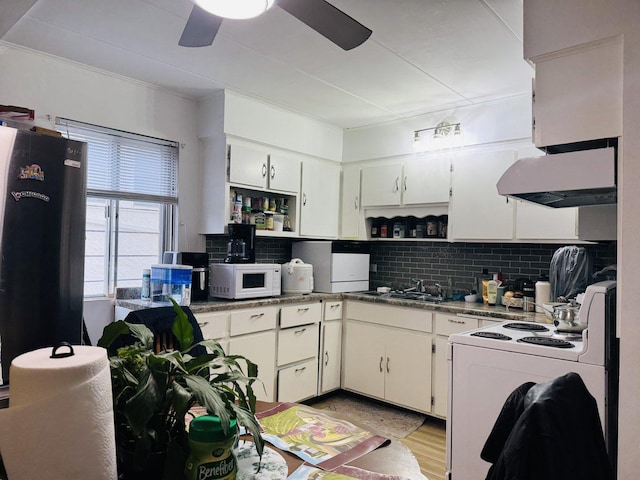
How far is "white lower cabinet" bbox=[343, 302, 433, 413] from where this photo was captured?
341cm

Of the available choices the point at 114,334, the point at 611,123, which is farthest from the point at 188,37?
the point at 611,123

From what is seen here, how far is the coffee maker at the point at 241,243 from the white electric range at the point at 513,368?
1.74m

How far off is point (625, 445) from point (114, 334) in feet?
6.16

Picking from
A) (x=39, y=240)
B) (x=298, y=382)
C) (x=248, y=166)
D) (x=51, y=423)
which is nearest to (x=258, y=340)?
(x=298, y=382)

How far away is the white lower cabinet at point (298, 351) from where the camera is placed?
3.48 meters

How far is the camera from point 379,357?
3.68 m

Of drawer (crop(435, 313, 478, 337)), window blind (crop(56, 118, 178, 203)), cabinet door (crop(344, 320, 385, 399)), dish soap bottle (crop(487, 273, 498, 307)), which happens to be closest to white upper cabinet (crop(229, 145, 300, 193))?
window blind (crop(56, 118, 178, 203))

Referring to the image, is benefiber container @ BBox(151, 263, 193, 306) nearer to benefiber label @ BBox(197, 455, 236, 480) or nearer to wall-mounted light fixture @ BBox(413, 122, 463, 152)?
wall-mounted light fixture @ BBox(413, 122, 463, 152)

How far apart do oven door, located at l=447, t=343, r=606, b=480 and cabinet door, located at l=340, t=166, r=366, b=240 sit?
2.07 meters

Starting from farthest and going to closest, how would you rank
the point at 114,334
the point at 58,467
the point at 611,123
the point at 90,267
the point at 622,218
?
the point at 90,267 < the point at 611,123 < the point at 622,218 < the point at 114,334 < the point at 58,467

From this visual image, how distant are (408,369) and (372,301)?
0.61 m

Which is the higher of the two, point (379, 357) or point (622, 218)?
point (622, 218)

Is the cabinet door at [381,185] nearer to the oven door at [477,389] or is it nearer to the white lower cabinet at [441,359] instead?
the white lower cabinet at [441,359]

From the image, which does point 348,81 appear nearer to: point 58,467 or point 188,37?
point 188,37
